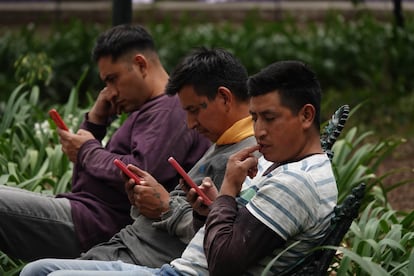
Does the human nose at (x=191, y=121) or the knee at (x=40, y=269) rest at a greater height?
the human nose at (x=191, y=121)

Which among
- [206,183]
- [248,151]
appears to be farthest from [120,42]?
[248,151]

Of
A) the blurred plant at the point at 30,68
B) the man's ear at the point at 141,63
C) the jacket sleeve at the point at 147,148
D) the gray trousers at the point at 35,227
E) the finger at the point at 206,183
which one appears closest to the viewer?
the finger at the point at 206,183

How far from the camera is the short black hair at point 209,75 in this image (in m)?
4.30

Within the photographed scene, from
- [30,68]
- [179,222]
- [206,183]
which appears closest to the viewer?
[206,183]

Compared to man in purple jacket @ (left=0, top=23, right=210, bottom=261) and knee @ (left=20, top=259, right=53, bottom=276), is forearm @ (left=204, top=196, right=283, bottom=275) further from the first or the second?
man in purple jacket @ (left=0, top=23, right=210, bottom=261)

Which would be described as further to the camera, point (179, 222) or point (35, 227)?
point (35, 227)

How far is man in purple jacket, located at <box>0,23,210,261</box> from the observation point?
4.71m

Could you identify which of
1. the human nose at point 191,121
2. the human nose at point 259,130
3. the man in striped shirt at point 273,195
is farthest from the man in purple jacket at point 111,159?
the human nose at point 259,130

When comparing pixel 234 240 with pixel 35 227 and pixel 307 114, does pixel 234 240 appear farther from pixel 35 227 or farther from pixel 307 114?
pixel 35 227

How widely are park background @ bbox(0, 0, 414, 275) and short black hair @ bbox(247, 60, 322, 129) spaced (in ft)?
2.56

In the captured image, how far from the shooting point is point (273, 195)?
142 inches

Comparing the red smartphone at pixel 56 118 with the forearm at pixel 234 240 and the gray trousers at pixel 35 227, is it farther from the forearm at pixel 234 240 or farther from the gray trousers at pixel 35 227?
the forearm at pixel 234 240

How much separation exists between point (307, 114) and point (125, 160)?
1164 millimetres

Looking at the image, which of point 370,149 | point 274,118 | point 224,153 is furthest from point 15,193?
point 370,149
